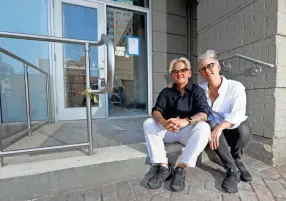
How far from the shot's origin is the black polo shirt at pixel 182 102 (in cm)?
150

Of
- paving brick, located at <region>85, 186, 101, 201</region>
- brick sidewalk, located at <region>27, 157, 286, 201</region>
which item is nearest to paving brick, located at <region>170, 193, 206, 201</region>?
brick sidewalk, located at <region>27, 157, 286, 201</region>

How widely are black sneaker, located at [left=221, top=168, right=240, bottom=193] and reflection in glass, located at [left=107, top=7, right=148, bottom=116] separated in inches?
95.7

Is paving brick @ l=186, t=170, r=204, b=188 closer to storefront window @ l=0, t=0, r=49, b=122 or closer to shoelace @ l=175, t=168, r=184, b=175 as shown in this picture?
shoelace @ l=175, t=168, r=184, b=175

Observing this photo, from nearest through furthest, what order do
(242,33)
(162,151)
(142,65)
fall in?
(162,151) < (242,33) < (142,65)

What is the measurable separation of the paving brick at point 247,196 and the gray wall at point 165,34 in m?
2.60

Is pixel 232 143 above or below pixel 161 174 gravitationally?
above

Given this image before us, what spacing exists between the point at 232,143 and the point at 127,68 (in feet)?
8.23

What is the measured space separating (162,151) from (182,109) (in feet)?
1.20

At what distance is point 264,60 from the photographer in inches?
68.9

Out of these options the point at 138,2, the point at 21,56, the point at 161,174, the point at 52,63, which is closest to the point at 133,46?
the point at 138,2

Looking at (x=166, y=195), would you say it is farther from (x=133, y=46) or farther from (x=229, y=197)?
(x=133, y=46)

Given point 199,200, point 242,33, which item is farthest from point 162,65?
point 199,200

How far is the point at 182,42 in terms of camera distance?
3936 mm

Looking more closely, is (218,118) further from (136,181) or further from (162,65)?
(162,65)
